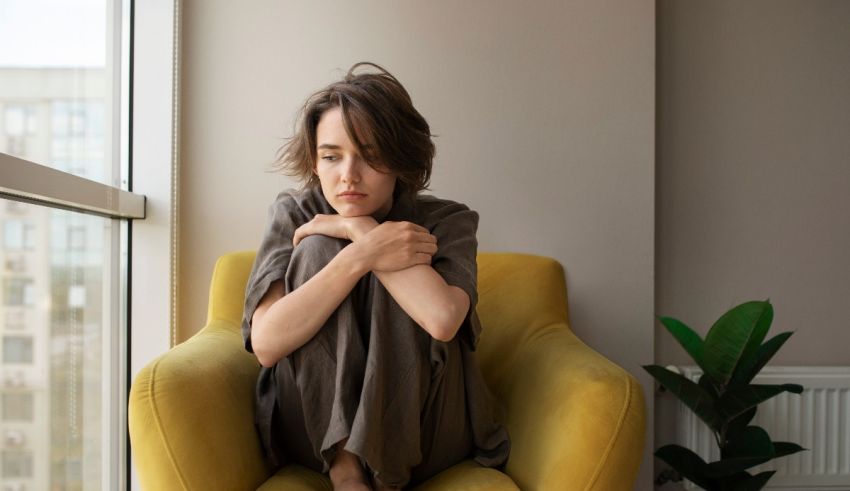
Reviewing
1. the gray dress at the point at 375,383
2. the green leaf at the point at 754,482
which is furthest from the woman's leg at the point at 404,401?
the green leaf at the point at 754,482

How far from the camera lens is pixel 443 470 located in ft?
4.82

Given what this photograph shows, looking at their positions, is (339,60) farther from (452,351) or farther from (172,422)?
(172,422)

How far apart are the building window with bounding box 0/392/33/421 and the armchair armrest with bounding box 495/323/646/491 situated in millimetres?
872

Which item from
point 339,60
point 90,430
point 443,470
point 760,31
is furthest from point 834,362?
point 90,430

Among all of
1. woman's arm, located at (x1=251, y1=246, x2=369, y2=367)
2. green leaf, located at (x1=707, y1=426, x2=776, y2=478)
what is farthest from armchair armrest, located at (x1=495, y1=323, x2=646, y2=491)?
green leaf, located at (x1=707, y1=426, x2=776, y2=478)

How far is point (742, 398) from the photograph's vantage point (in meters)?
1.94

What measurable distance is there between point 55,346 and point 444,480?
2.66ft

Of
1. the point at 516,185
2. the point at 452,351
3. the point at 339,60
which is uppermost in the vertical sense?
the point at 339,60

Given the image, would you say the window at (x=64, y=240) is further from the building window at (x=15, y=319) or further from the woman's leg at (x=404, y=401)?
the woman's leg at (x=404, y=401)

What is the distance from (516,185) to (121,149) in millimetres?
1084

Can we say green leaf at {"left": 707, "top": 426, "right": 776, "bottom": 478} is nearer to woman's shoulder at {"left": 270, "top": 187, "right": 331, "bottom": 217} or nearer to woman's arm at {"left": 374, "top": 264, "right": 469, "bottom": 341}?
woman's arm at {"left": 374, "top": 264, "right": 469, "bottom": 341}

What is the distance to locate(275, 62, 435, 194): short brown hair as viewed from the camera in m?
1.47

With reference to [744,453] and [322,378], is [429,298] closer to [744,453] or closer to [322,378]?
[322,378]

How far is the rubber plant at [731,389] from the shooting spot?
6.18ft
